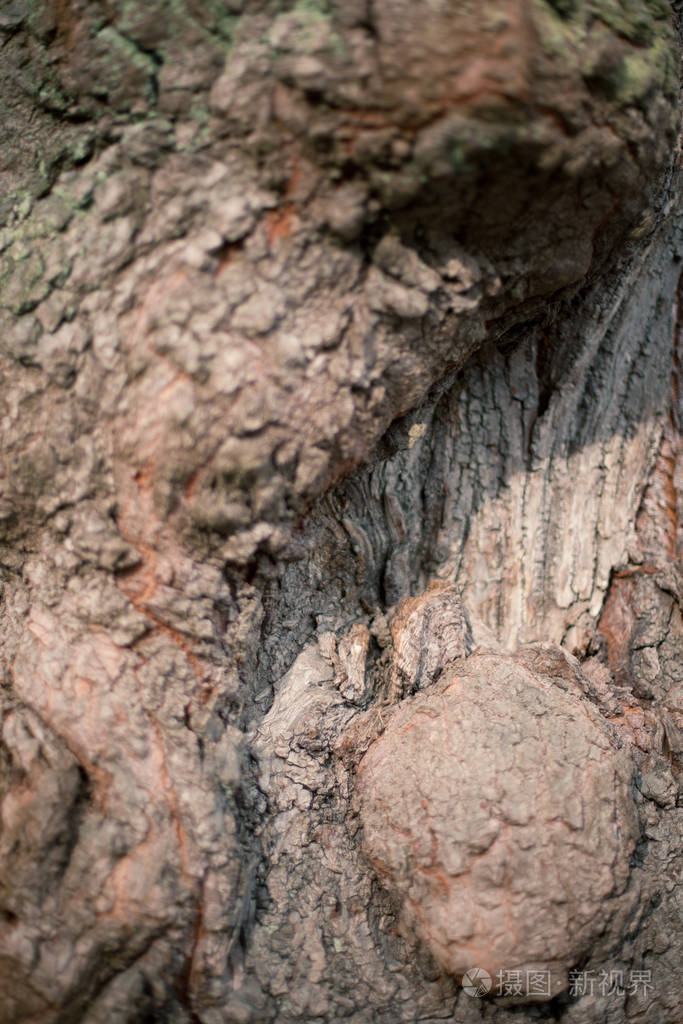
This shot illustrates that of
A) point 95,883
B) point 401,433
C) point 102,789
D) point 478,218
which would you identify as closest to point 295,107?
point 478,218

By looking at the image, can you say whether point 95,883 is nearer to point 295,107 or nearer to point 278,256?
point 278,256

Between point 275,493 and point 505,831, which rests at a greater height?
point 275,493

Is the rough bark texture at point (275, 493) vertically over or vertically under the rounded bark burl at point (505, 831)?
over

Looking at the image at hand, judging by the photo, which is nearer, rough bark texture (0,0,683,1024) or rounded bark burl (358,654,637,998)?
rough bark texture (0,0,683,1024)

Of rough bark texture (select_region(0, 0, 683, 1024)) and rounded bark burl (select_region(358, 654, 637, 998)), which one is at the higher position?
rough bark texture (select_region(0, 0, 683, 1024))

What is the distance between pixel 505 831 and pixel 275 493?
0.79 m

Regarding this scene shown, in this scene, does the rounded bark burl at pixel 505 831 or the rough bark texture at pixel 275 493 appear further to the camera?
the rounded bark burl at pixel 505 831

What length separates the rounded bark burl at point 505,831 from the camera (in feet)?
4.33

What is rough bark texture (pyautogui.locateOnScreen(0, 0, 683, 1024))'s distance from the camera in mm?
1187

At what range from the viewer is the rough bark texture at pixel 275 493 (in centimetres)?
119

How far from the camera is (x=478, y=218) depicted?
1275mm

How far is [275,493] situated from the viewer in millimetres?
1316

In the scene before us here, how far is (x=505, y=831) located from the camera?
52.8 inches

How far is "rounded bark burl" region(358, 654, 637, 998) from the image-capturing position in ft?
4.33
